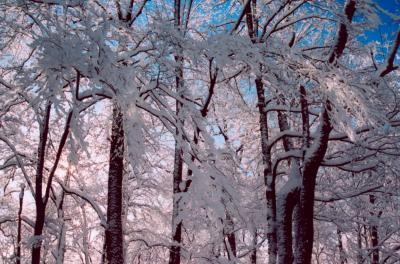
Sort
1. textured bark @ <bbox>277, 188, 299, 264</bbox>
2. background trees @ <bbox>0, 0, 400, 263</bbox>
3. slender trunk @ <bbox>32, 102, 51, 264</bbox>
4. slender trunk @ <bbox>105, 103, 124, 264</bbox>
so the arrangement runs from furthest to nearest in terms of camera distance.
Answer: textured bark @ <bbox>277, 188, 299, 264</bbox> → slender trunk @ <bbox>105, 103, 124, 264</bbox> → slender trunk @ <bbox>32, 102, 51, 264</bbox> → background trees @ <bbox>0, 0, 400, 263</bbox>

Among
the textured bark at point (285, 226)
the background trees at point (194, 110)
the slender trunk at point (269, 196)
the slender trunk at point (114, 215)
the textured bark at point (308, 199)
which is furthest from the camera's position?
the textured bark at point (285, 226)

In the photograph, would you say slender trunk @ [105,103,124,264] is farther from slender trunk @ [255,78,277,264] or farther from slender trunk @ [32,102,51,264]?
slender trunk @ [255,78,277,264]

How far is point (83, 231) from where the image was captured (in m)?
11.4

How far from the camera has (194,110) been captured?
3.69m

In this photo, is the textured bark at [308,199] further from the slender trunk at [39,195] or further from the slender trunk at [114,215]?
the slender trunk at [39,195]

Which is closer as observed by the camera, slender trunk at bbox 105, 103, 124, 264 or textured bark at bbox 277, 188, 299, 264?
slender trunk at bbox 105, 103, 124, 264

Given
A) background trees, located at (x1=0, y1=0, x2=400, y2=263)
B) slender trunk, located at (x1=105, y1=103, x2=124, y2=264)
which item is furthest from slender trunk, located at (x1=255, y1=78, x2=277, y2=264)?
slender trunk, located at (x1=105, y1=103, x2=124, y2=264)

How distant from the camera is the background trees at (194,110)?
128 inches

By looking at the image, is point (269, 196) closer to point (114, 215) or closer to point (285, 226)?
point (285, 226)

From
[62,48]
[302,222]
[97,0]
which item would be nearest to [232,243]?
[302,222]

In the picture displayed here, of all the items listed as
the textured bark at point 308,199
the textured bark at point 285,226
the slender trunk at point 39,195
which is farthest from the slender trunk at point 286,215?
the slender trunk at point 39,195

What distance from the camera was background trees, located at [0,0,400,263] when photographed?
128 inches

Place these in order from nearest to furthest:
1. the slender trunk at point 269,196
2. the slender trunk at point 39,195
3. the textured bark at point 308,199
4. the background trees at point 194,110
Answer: the background trees at point 194,110 → the slender trunk at point 39,195 → the textured bark at point 308,199 → the slender trunk at point 269,196

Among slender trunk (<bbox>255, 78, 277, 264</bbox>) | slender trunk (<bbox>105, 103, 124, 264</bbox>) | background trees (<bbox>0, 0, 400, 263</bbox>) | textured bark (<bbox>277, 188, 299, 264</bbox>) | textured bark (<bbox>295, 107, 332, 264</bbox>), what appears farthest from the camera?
textured bark (<bbox>277, 188, 299, 264</bbox>)
